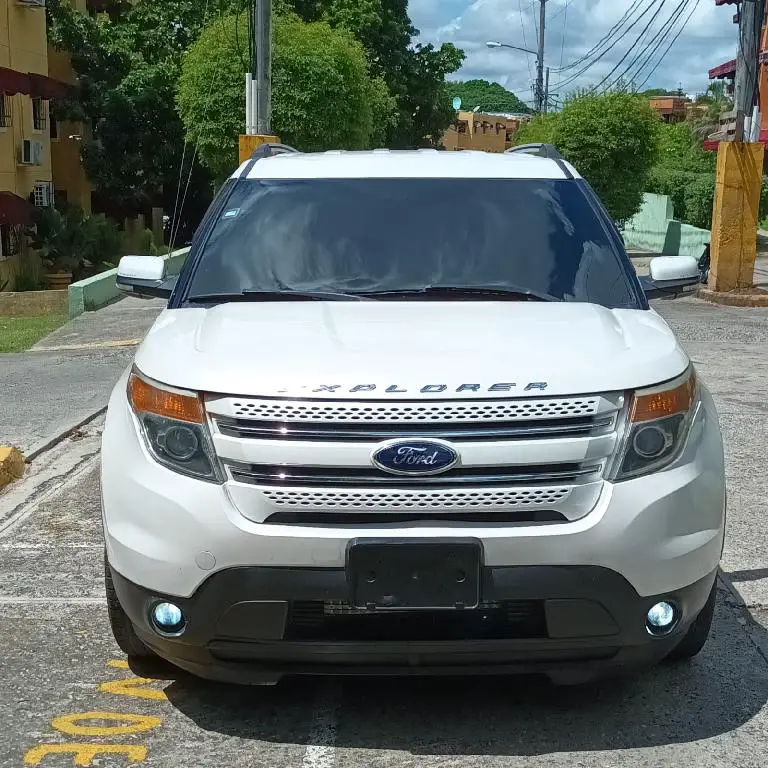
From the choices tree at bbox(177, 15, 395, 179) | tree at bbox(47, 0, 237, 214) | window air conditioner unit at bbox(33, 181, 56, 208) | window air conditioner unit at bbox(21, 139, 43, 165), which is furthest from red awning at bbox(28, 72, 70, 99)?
tree at bbox(47, 0, 237, 214)

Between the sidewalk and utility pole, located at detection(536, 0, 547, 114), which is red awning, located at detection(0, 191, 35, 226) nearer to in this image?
the sidewalk

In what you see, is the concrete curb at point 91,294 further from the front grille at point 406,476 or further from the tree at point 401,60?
the tree at point 401,60

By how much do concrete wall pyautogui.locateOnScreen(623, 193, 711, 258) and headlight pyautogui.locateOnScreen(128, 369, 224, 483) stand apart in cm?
2557

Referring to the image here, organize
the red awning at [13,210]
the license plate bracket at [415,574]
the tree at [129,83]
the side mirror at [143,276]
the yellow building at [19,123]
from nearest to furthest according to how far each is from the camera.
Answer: the license plate bracket at [415,574], the side mirror at [143,276], the red awning at [13,210], the yellow building at [19,123], the tree at [129,83]

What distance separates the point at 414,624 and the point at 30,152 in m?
26.8

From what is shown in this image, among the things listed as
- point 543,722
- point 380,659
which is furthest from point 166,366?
point 543,722

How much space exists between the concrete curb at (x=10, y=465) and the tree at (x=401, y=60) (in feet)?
90.8

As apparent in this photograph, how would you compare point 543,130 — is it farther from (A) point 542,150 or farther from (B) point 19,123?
(A) point 542,150

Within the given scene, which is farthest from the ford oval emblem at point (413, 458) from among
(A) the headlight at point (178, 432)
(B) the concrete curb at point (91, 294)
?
(B) the concrete curb at point (91, 294)

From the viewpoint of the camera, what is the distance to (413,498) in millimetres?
3207

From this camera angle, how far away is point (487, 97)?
458 ft

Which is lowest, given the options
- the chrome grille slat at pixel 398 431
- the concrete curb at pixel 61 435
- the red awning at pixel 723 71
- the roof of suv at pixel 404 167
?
the concrete curb at pixel 61 435

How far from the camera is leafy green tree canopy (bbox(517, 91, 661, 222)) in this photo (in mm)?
29266

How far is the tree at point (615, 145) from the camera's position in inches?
1152
